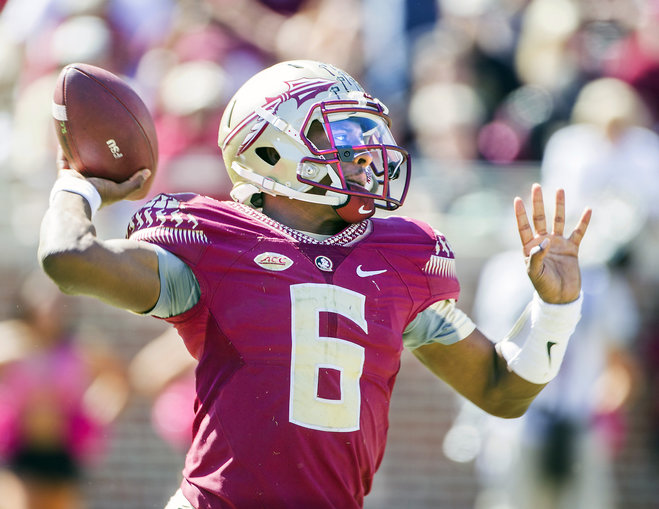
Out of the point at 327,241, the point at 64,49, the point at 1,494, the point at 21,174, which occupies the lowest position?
the point at 1,494

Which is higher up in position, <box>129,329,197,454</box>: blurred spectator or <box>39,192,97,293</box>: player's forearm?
<box>39,192,97,293</box>: player's forearm

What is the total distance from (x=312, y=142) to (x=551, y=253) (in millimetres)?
782

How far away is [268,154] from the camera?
136 inches

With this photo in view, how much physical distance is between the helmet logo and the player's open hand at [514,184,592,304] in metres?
0.68

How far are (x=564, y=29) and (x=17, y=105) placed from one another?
12.4 ft

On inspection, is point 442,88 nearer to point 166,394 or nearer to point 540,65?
point 540,65

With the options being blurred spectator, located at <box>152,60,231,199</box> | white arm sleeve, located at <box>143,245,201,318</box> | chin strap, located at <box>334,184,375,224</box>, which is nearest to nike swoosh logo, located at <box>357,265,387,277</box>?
chin strap, located at <box>334,184,375,224</box>

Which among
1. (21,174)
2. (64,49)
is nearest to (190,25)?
(64,49)

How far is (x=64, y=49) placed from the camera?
7.46m

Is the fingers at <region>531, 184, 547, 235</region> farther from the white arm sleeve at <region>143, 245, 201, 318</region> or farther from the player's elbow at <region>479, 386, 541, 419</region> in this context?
the white arm sleeve at <region>143, 245, 201, 318</region>

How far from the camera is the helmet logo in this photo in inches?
133

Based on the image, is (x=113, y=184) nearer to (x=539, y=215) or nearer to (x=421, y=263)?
(x=421, y=263)

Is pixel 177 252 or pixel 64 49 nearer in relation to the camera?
pixel 177 252

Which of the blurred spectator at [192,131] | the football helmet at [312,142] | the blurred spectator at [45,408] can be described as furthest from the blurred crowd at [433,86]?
the football helmet at [312,142]
